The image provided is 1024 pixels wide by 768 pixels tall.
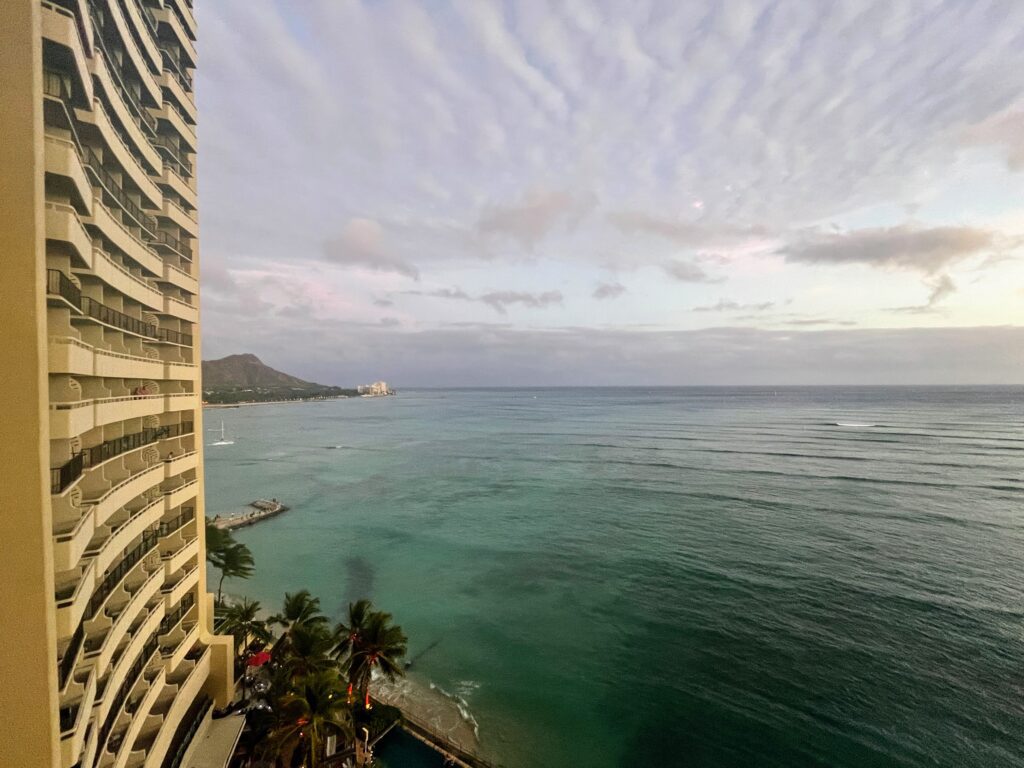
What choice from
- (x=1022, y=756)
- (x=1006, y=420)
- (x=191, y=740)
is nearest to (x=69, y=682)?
(x=191, y=740)

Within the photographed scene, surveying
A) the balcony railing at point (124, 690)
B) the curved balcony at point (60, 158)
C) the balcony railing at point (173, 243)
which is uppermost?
the balcony railing at point (173, 243)

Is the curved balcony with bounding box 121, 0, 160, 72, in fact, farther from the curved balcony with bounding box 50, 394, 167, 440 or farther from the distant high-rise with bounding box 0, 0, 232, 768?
the curved balcony with bounding box 50, 394, 167, 440

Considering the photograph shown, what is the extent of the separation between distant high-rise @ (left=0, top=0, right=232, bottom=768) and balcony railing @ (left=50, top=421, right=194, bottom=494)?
0.06 m

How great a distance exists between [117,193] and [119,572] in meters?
12.2

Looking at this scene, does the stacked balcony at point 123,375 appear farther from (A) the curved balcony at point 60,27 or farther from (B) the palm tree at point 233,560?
(B) the palm tree at point 233,560

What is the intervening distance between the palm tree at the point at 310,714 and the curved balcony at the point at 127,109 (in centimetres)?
2024

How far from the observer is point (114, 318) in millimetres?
15383

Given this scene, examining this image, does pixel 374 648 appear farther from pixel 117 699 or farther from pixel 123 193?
pixel 123 193

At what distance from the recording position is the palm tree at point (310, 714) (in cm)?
1878

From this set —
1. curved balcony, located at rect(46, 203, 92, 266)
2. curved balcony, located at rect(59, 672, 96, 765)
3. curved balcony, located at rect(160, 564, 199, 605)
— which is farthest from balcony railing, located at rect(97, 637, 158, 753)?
curved balcony, located at rect(46, 203, 92, 266)

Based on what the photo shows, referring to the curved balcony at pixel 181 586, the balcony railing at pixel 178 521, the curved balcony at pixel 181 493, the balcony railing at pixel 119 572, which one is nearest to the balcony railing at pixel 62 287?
the balcony railing at pixel 119 572

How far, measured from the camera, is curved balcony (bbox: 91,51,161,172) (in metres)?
13.2

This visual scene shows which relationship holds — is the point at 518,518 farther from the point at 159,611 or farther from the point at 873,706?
the point at 159,611

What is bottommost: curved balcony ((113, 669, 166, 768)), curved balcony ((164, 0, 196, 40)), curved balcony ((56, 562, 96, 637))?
curved balcony ((113, 669, 166, 768))
